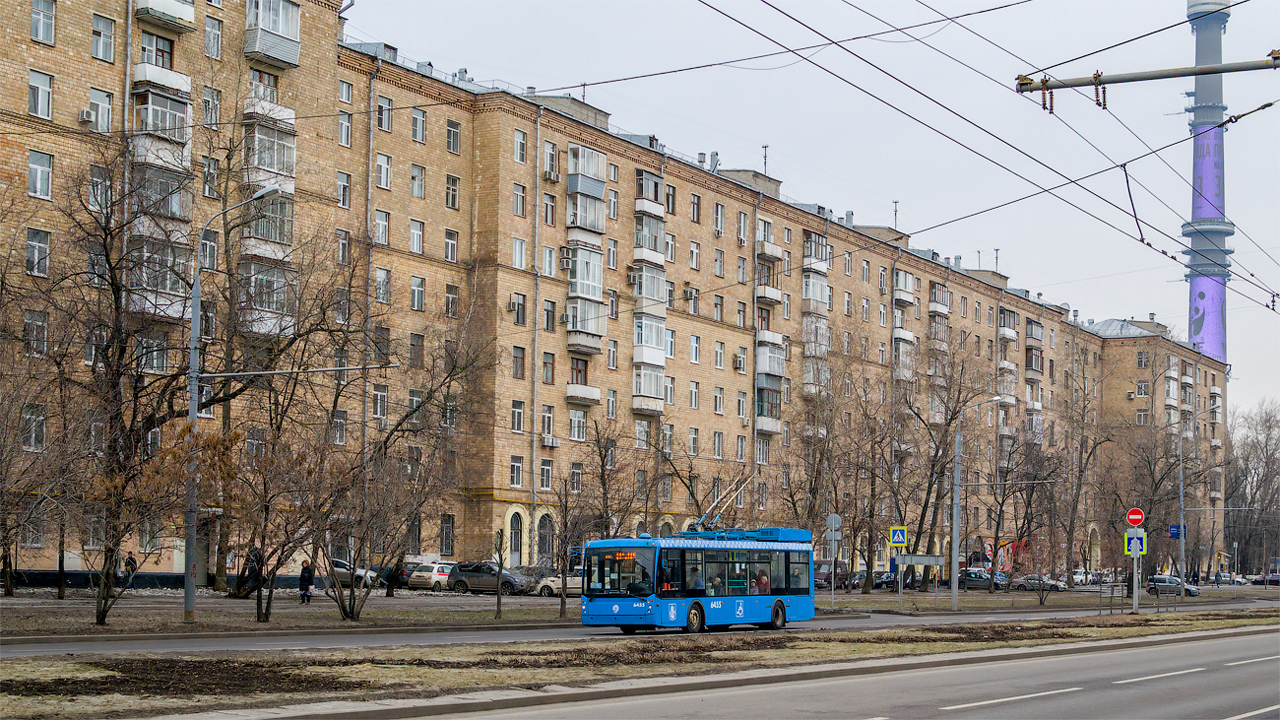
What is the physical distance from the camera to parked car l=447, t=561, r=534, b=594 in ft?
186

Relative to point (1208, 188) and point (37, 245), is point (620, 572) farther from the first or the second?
point (1208, 188)

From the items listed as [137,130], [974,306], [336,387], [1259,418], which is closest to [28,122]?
[137,130]

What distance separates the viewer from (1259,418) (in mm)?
133750

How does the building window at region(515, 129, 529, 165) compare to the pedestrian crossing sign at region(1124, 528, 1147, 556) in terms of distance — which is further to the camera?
the building window at region(515, 129, 529, 165)

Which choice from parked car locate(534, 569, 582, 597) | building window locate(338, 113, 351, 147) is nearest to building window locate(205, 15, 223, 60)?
building window locate(338, 113, 351, 147)

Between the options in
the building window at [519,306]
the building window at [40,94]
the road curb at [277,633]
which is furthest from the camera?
the building window at [519,306]

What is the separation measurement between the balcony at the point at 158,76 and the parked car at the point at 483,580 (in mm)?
22402

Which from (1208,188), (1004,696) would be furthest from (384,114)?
(1208,188)

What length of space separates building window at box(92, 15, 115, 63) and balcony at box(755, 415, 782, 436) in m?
44.2

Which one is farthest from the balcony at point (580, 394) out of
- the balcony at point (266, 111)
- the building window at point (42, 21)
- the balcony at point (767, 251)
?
the building window at point (42, 21)

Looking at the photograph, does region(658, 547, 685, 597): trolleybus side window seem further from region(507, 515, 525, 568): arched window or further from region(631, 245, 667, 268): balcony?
region(631, 245, 667, 268): balcony

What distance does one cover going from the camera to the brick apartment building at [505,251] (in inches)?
1849

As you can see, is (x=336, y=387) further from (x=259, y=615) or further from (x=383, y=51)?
(x=383, y=51)

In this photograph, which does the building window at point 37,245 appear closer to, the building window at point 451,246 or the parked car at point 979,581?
the building window at point 451,246
